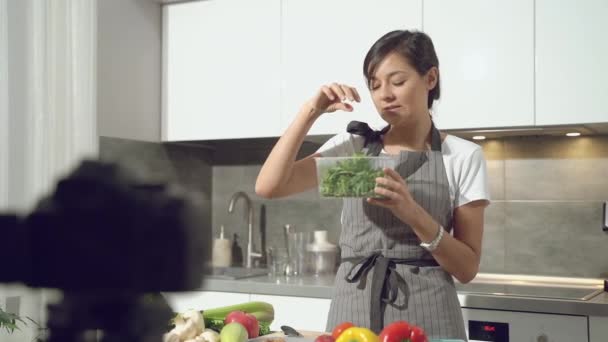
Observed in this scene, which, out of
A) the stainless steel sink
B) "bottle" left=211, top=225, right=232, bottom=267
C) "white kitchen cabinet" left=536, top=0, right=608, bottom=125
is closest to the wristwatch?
"white kitchen cabinet" left=536, top=0, right=608, bottom=125

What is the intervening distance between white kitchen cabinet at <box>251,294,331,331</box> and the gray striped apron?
0.76m

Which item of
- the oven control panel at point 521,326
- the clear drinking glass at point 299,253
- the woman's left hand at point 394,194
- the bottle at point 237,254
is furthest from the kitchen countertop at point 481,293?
the woman's left hand at point 394,194

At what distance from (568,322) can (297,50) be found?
1463mm

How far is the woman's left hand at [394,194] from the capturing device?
135 centimetres

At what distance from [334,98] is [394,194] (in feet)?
0.98

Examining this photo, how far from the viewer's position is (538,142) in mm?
→ 2645

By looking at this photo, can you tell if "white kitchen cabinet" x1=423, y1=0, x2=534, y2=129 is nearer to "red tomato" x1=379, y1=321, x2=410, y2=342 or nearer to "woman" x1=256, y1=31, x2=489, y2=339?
"woman" x1=256, y1=31, x2=489, y2=339

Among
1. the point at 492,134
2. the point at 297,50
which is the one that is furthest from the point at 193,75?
the point at 492,134

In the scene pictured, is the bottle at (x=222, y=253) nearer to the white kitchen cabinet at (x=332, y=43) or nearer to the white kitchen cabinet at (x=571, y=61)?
the white kitchen cabinet at (x=332, y=43)

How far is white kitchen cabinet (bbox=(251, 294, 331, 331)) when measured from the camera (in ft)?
7.83

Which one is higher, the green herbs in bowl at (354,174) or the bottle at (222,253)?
the green herbs in bowl at (354,174)

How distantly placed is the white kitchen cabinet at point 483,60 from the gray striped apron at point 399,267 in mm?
854

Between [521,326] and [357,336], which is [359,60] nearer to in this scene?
[521,326]

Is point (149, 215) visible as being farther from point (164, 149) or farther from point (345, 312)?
point (164, 149)
